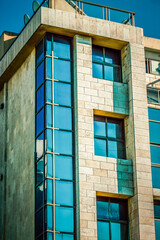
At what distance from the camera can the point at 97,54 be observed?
44.0 metres

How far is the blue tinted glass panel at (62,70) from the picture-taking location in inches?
1645

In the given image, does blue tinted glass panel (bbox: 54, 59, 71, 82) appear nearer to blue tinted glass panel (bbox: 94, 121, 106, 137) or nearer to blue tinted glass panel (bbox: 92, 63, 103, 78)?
blue tinted glass panel (bbox: 92, 63, 103, 78)

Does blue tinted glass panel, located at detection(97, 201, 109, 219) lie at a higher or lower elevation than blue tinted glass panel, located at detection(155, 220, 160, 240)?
higher

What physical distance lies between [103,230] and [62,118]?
6869 millimetres

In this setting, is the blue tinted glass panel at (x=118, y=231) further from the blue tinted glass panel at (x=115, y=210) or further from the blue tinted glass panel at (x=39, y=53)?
the blue tinted glass panel at (x=39, y=53)

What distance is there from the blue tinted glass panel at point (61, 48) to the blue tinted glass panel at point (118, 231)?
10561 mm

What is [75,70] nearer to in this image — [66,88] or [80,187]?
[66,88]

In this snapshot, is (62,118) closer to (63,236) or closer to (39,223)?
(39,223)

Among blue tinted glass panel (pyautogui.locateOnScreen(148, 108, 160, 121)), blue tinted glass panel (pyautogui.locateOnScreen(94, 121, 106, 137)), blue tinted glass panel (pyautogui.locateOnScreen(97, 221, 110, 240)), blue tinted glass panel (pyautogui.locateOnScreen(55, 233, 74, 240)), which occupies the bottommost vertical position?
blue tinted glass panel (pyautogui.locateOnScreen(55, 233, 74, 240))

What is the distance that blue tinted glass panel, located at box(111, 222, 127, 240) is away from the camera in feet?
130

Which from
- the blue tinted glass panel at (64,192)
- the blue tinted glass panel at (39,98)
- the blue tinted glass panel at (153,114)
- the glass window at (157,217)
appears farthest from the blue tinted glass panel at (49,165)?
the blue tinted glass panel at (153,114)

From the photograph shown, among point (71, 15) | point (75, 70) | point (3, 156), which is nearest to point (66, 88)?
point (75, 70)

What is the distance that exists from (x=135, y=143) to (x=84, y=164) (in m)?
3.60

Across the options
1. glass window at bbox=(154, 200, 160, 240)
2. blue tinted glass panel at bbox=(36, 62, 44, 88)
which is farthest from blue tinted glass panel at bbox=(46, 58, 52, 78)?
glass window at bbox=(154, 200, 160, 240)
